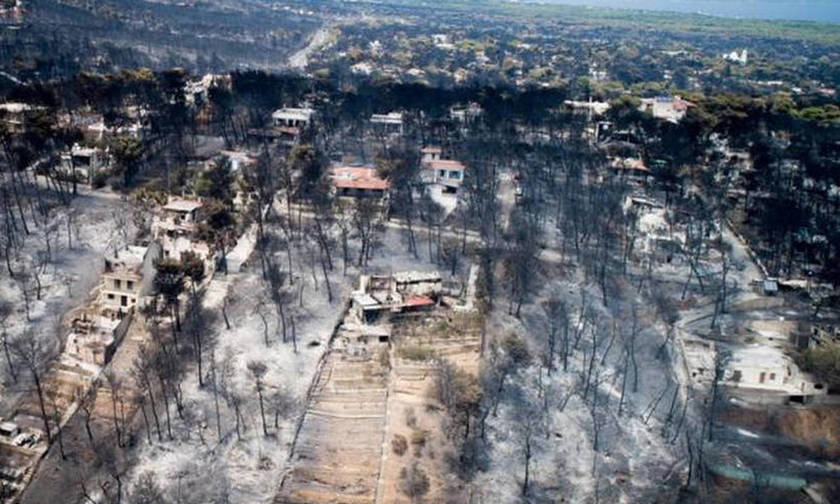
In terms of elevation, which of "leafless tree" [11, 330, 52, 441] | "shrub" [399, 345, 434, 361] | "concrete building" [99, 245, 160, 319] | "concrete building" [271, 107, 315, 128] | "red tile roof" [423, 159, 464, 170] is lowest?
"shrub" [399, 345, 434, 361]

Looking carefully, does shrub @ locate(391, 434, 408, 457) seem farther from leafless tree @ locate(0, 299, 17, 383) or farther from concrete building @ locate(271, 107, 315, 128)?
concrete building @ locate(271, 107, 315, 128)

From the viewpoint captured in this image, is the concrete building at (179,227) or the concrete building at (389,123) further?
the concrete building at (389,123)

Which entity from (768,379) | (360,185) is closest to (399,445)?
(768,379)

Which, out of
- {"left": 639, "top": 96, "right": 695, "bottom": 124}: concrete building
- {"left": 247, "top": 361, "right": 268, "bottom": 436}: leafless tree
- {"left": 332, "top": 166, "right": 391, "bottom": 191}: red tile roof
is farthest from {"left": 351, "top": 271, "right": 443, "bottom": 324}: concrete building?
{"left": 639, "top": 96, "right": 695, "bottom": 124}: concrete building

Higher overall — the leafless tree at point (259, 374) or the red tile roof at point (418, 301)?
the red tile roof at point (418, 301)

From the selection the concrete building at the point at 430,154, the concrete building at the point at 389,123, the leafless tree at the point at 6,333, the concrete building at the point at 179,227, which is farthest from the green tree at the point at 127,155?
the concrete building at the point at 389,123

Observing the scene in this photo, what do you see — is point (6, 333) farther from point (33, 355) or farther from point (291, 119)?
point (291, 119)

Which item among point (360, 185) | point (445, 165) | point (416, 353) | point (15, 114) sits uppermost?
point (15, 114)

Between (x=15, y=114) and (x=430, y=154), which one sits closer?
(x=15, y=114)

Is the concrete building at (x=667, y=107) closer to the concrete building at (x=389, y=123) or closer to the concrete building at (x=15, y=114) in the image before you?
the concrete building at (x=389, y=123)

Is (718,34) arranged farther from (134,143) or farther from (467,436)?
(467,436)

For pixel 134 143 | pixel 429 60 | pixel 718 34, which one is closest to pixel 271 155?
pixel 134 143
